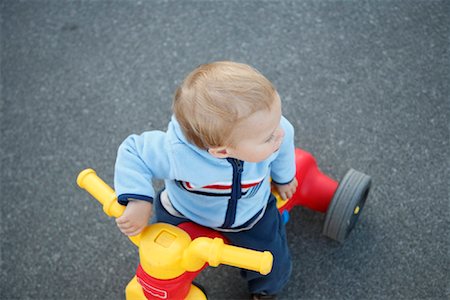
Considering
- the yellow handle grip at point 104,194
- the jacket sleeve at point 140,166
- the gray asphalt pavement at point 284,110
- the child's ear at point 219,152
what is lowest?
the gray asphalt pavement at point 284,110

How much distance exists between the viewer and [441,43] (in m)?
1.56

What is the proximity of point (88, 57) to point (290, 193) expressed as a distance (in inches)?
34.6

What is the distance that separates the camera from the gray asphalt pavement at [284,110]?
1249 mm

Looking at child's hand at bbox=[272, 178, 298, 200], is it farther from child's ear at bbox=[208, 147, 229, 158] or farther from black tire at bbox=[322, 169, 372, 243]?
child's ear at bbox=[208, 147, 229, 158]

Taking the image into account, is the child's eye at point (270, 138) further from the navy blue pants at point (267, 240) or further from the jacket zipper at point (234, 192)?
the navy blue pants at point (267, 240)

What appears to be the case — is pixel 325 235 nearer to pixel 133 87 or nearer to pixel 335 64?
pixel 335 64

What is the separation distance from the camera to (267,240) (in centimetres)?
105

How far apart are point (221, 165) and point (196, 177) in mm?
47

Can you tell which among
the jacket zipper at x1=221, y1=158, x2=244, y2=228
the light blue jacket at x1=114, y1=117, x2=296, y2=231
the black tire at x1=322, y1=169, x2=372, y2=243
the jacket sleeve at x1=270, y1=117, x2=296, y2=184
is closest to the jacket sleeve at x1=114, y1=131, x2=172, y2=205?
the light blue jacket at x1=114, y1=117, x2=296, y2=231

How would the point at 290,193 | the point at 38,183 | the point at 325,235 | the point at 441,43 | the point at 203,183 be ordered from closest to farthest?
the point at 203,183 → the point at 290,193 → the point at 325,235 → the point at 38,183 → the point at 441,43

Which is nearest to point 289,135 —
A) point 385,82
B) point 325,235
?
point 325,235

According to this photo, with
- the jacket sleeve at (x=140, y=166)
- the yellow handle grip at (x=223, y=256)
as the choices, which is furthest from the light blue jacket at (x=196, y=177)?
the yellow handle grip at (x=223, y=256)

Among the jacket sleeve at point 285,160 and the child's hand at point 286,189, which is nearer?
the jacket sleeve at point 285,160

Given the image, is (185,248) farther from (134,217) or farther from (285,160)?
(285,160)
